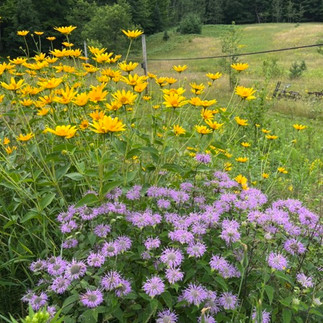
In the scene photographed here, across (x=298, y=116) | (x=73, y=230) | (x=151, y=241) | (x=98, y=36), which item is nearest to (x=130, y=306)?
(x=151, y=241)

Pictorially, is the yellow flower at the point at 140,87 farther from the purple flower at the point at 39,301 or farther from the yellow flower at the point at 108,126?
the purple flower at the point at 39,301

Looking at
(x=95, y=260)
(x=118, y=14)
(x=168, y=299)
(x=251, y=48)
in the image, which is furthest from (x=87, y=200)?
(x=251, y=48)

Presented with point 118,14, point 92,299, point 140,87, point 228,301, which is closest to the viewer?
point 92,299

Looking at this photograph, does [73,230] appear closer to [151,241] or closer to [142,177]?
[151,241]

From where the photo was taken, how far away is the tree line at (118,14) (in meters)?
22.1

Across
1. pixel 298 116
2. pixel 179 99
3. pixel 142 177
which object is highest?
pixel 179 99

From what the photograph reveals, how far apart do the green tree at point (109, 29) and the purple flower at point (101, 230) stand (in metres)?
21.4

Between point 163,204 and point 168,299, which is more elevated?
point 163,204

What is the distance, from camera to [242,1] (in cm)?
5050

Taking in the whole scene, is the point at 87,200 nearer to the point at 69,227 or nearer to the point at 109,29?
the point at 69,227

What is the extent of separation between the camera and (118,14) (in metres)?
22.2

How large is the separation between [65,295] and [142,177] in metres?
0.71

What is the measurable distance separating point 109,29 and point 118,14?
4.70ft

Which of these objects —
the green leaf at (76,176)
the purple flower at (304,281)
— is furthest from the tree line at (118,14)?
the purple flower at (304,281)
